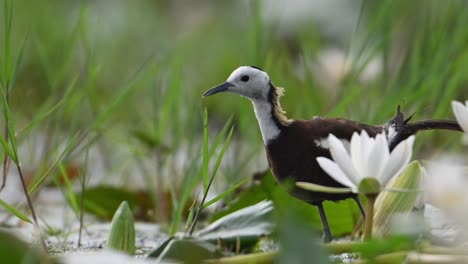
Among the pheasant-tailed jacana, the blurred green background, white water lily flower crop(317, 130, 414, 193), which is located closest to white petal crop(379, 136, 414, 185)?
white water lily flower crop(317, 130, 414, 193)

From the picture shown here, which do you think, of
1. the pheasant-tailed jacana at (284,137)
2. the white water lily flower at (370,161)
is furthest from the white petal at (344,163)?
the pheasant-tailed jacana at (284,137)

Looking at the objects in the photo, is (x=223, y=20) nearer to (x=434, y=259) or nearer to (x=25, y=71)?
(x=25, y=71)

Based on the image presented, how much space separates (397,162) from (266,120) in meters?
0.25

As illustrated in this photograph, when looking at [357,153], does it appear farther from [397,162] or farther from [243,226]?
[243,226]

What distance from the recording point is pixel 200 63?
4152mm

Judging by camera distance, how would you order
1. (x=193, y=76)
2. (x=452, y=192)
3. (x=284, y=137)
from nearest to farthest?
(x=452, y=192), (x=284, y=137), (x=193, y=76)

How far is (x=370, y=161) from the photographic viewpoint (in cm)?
98

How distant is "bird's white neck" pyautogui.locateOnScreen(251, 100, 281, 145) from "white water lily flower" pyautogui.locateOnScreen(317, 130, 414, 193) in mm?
193

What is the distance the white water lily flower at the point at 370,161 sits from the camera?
99 centimetres

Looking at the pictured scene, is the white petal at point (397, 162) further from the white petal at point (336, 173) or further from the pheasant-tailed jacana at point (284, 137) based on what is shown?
the pheasant-tailed jacana at point (284, 137)

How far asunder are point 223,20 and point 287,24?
33 centimetres

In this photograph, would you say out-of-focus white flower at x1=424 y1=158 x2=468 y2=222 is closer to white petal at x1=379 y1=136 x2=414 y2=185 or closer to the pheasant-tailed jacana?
white petal at x1=379 y1=136 x2=414 y2=185

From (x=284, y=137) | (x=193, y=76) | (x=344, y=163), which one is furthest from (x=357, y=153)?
(x=193, y=76)

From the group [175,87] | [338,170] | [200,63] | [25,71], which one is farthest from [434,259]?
[200,63]
